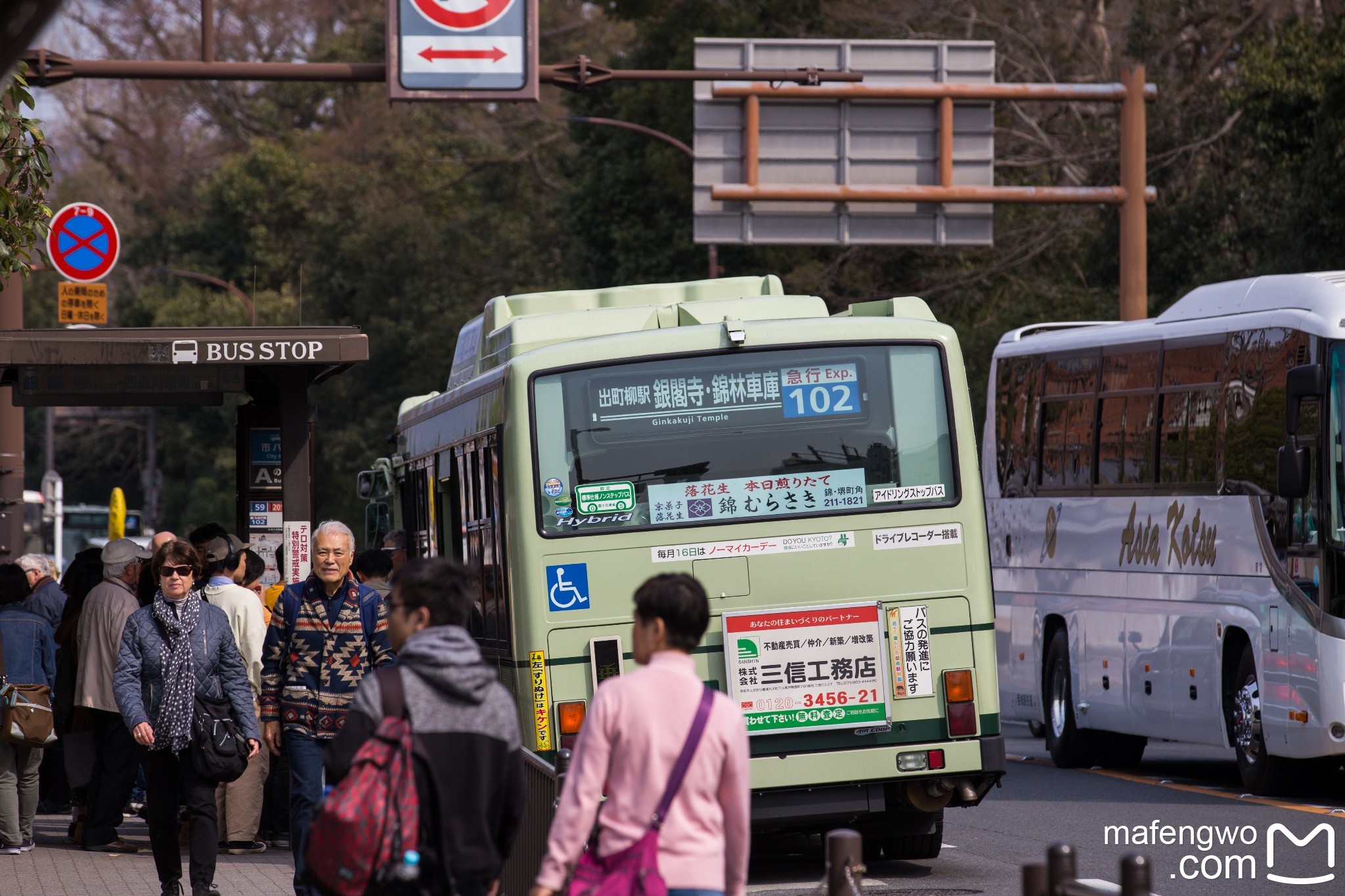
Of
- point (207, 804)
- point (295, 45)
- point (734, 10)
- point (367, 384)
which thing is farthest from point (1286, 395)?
point (295, 45)

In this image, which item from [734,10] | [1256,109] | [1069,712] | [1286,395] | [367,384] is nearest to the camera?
[1286,395]

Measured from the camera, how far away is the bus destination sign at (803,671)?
34.6 feet

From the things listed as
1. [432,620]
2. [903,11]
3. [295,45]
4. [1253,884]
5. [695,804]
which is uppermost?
[295,45]

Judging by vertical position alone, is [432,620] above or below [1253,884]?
above

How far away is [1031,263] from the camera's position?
33.7 metres

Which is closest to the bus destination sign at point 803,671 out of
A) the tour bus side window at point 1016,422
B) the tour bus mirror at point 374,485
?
the tour bus side window at point 1016,422

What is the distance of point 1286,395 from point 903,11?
19776 mm

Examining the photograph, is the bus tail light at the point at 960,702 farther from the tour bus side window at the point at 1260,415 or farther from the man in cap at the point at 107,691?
the man in cap at the point at 107,691

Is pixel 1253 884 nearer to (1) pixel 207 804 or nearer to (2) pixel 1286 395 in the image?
(2) pixel 1286 395

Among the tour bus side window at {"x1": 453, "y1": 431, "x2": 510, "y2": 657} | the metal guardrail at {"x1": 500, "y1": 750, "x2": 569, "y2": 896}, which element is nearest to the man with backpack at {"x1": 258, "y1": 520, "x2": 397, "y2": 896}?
the metal guardrail at {"x1": 500, "y1": 750, "x2": 569, "y2": 896}

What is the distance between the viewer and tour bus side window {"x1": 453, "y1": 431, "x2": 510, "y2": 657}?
444 inches

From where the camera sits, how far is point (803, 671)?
10586mm

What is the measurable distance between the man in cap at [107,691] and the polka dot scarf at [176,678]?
2614 millimetres

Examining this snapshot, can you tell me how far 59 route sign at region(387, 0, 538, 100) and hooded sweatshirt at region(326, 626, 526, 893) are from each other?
11.5 metres
